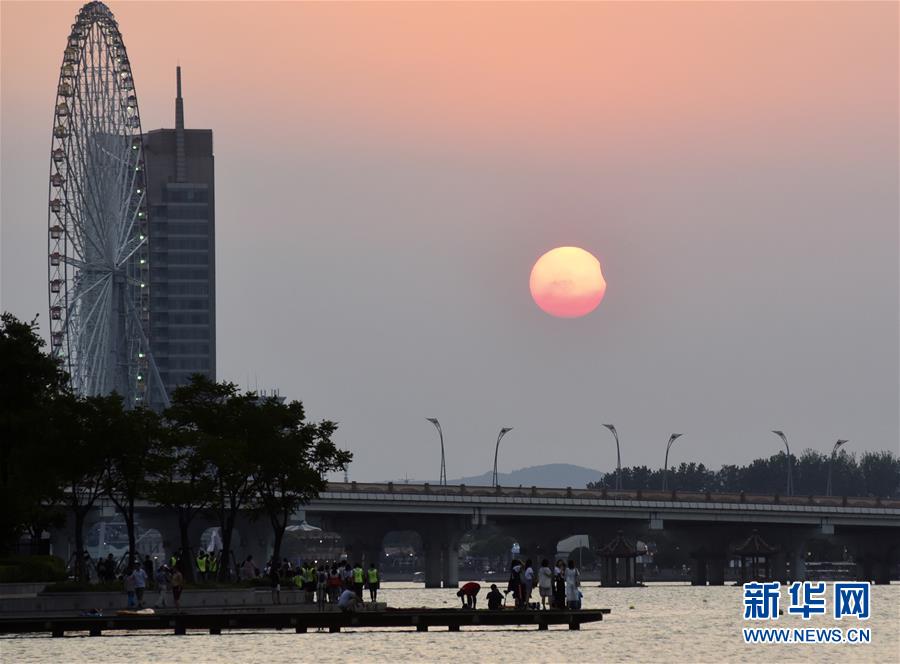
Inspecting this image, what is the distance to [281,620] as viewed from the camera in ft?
296

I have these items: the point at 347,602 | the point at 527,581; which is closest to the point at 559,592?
the point at 527,581

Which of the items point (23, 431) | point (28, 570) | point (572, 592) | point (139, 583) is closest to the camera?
point (572, 592)

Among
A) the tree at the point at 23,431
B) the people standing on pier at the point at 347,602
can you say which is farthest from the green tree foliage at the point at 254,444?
the people standing on pier at the point at 347,602

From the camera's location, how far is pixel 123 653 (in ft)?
269

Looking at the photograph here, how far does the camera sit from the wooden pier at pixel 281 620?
288 feet

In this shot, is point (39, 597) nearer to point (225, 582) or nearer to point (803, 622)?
point (225, 582)

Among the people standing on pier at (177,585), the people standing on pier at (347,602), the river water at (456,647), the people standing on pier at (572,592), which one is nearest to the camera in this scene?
the river water at (456,647)

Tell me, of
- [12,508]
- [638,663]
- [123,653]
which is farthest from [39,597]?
[638,663]

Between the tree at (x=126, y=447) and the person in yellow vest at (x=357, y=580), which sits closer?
the person in yellow vest at (x=357, y=580)

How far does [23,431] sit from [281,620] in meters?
28.6

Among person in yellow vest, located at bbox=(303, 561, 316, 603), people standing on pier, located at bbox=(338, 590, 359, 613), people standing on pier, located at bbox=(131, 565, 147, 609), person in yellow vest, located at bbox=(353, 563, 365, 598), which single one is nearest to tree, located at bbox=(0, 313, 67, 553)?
people standing on pier, located at bbox=(131, 565, 147, 609)

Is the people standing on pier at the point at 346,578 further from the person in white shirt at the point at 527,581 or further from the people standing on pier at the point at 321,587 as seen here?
the person in white shirt at the point at 527,581

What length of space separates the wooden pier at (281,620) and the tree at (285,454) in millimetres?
37620

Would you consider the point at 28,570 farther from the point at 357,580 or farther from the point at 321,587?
the point at 357,580
